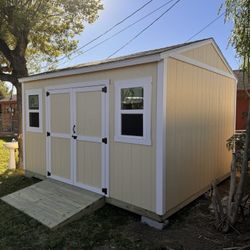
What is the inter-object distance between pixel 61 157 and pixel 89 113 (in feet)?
4.24

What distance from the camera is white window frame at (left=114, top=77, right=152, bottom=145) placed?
3.63m

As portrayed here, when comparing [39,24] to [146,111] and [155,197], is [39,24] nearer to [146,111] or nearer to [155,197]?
[146,111]

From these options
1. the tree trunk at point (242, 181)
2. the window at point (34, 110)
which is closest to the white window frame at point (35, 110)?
the window at point (34, 110)

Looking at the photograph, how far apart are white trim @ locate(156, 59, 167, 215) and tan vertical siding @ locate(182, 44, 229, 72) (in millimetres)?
791

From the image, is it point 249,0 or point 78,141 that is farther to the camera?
point 78,141

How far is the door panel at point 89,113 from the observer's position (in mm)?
4340

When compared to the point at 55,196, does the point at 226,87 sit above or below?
above

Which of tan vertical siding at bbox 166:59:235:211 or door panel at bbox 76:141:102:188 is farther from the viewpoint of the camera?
door panel at bbox 76:141:102:188

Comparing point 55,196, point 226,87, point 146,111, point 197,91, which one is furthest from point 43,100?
Result: point 226,87

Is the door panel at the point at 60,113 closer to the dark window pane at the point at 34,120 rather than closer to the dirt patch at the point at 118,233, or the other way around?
the dark window pane at the point at 34,120

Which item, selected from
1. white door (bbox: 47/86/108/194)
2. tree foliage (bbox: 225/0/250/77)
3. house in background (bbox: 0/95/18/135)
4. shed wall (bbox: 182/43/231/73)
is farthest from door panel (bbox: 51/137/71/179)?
house in background (bbox: 0/95/18/135)

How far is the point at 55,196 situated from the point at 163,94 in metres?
2.77

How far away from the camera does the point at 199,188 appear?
4.70 meters

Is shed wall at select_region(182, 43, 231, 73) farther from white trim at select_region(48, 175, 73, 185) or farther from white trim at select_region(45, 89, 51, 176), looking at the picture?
white trim at select_region(48, 175, 73, 185)
